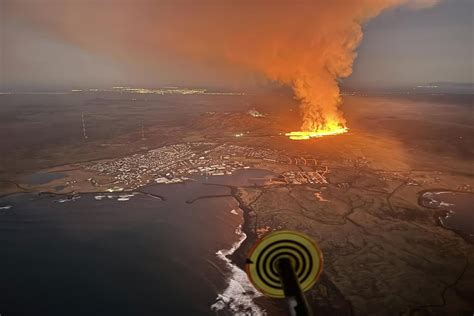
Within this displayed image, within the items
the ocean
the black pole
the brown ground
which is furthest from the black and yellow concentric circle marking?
the brown ground

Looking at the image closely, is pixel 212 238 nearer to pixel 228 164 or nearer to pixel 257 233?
pixel 257 233

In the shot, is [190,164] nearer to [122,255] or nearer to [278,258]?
[122,255]

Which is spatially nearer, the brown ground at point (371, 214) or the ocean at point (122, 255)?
the brown ground at point (371, 214)

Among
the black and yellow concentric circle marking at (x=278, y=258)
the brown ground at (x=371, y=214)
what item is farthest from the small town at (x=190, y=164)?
the black and yellow concentric circle marking at (x=278, y=258)

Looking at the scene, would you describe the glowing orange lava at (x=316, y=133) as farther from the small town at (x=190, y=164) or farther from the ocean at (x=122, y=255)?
the ocean at (x=122, y=255)

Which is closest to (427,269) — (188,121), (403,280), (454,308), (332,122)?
(403,280)

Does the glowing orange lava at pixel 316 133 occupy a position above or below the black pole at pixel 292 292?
below
